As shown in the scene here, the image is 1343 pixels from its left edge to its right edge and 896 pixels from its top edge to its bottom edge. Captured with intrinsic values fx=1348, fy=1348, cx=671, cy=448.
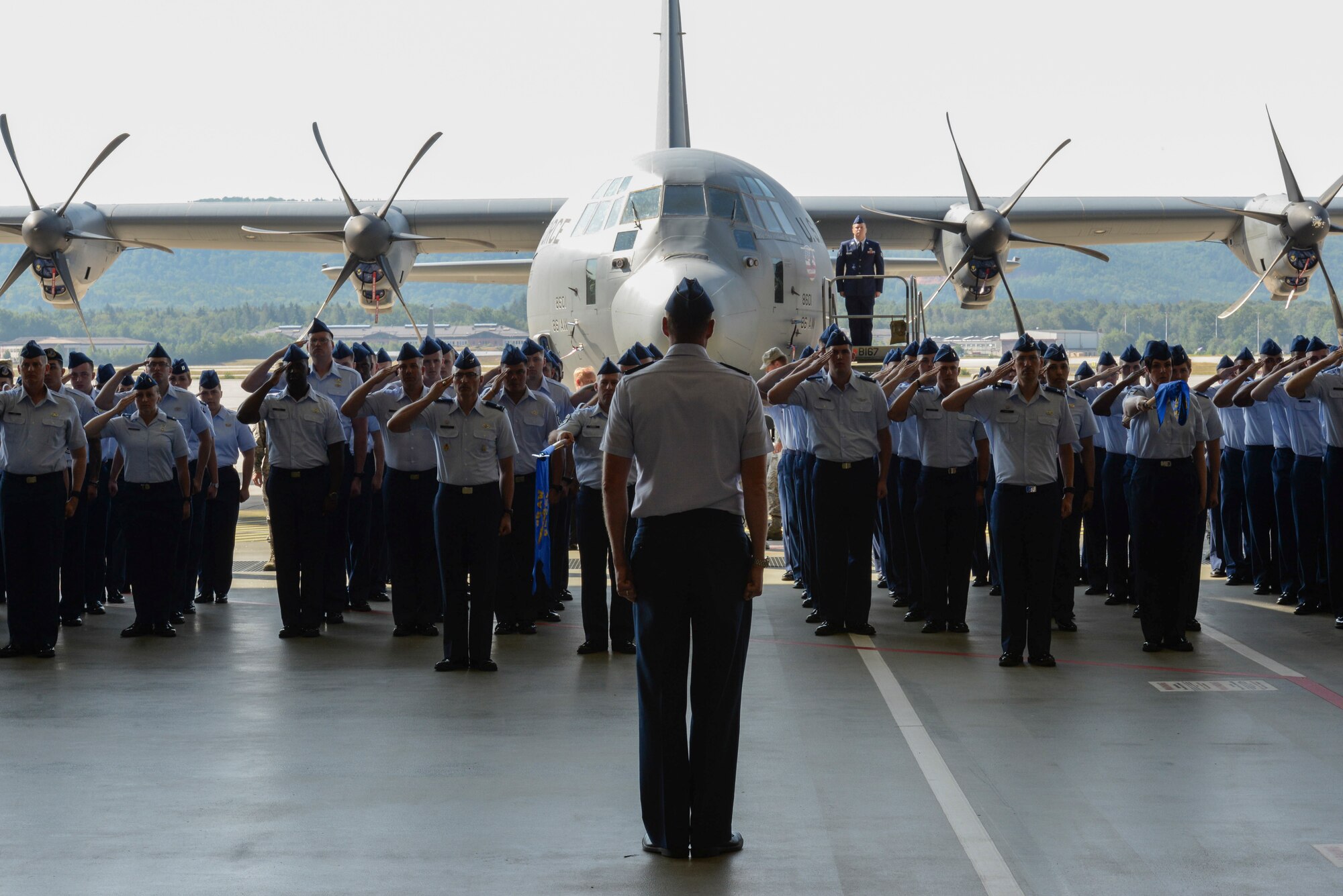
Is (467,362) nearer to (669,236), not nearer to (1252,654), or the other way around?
(1252,654)

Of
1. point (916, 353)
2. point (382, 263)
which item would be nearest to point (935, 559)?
point (916, 353)

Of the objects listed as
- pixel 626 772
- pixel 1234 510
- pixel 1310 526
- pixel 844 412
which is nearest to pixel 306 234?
pixel 844 412

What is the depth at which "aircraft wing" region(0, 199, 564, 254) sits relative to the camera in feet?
61.8

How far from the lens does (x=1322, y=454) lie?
9250 mm

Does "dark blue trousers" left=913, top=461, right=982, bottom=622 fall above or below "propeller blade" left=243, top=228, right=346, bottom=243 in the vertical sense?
below

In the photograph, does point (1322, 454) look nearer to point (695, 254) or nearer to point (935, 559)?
point (935, 559)

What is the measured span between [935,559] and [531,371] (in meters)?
3.08

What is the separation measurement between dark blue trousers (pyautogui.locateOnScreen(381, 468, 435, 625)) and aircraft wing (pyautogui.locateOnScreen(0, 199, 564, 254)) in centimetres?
1050

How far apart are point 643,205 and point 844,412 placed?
210 inches

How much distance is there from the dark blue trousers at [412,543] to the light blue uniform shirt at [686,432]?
14.3ft

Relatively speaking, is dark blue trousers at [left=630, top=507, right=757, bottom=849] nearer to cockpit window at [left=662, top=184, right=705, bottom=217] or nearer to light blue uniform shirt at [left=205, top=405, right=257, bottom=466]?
light blue uniform shirt at [left=205, top=405, right=257, bottom=466]

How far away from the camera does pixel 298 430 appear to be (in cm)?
830

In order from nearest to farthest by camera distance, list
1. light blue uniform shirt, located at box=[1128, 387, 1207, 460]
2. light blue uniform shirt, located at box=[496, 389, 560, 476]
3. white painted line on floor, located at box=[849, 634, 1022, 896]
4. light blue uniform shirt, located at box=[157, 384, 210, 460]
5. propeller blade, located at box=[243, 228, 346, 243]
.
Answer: white painted line on floor, located at box=[849, 634, 1022, 896] < light blue uniform shirt, located at box=[1128, 387, 1207, 460] < light blue uniform shirt, located at box=[496, 389, 560, 476] < light blue uniform shirt, located at box=[157, 384, 210, 460] < propeller blade, located at box=[243, 228, 346, 243]

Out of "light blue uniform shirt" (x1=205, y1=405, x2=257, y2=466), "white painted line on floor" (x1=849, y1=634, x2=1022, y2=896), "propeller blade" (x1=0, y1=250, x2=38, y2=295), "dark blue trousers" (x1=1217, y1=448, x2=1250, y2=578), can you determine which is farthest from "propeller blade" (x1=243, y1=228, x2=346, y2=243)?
"white painted line on floor" (x1=849, y1=634, x2=1022, y2=896)
